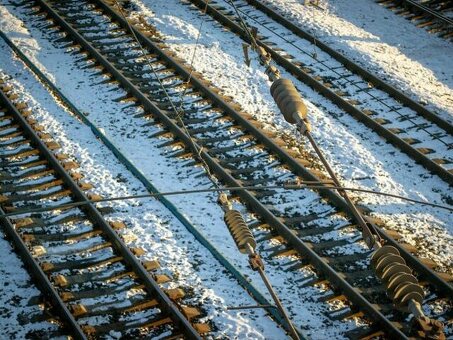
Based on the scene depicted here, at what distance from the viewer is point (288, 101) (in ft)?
22.6

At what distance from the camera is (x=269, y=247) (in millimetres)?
9586

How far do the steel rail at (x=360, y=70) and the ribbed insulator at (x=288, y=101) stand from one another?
6241 millimetres

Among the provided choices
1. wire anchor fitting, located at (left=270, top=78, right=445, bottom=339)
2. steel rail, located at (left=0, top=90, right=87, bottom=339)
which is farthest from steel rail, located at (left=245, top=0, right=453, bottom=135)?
steel rail, located at (left=0, top=90, right=87, bottom=339)

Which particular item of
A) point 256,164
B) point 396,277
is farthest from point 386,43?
point 396,277

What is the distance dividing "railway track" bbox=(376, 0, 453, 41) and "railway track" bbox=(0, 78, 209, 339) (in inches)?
381

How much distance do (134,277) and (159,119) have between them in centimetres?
417

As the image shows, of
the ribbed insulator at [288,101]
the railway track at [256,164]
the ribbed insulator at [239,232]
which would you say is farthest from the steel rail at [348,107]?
the ribbed insulator at [239,232]

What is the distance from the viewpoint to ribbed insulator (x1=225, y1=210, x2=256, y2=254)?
665 cm

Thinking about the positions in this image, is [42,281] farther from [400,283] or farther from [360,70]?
[360,70]

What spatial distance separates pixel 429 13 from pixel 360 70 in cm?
369

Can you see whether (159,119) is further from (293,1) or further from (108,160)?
(293,1)

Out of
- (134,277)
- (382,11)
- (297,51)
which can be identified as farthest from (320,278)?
(382,11)

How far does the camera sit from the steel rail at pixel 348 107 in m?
11.3

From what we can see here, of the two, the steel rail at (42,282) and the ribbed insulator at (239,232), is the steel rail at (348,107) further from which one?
the steel rail at (42,282)
